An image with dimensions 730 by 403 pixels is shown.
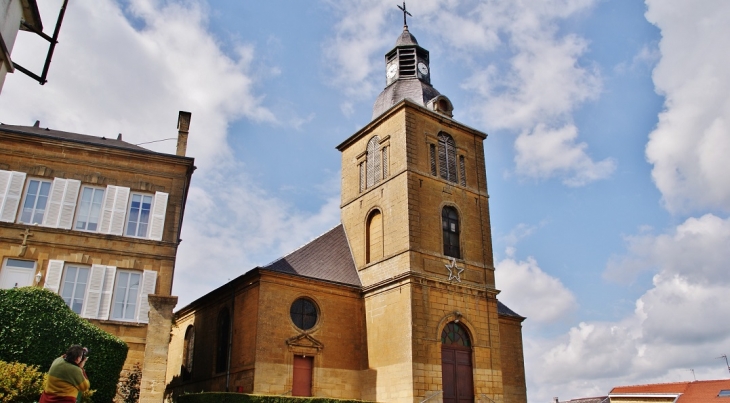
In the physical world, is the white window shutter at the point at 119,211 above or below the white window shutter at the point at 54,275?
above

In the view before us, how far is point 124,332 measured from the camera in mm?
16859

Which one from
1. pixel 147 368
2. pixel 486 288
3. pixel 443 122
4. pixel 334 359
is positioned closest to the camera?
pixel 147 368

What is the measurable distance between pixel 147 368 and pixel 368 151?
1458 centimetres

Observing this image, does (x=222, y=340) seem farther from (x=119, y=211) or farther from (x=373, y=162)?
(x=373, y=162)

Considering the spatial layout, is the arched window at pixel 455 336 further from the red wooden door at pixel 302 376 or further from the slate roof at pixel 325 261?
the red wooden door at pixel 302 376

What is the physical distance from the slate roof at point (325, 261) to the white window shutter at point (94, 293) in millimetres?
5885

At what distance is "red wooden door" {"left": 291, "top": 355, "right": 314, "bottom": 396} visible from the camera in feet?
69.0

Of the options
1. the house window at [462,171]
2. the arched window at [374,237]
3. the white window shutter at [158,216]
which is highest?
the house window at [462,171]

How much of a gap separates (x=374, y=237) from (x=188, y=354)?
10.7 m

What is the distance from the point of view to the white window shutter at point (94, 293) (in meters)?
16.8

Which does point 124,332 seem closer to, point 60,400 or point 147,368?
point 147,368

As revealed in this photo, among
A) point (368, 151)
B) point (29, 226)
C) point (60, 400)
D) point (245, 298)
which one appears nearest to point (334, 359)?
point (245, 298)

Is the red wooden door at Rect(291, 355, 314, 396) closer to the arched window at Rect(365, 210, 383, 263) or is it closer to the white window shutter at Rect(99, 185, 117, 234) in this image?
the arched window at Rect(365, 210, 383, 263)

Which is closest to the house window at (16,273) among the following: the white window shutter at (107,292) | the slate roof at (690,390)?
the white window shutter at (107,292)
